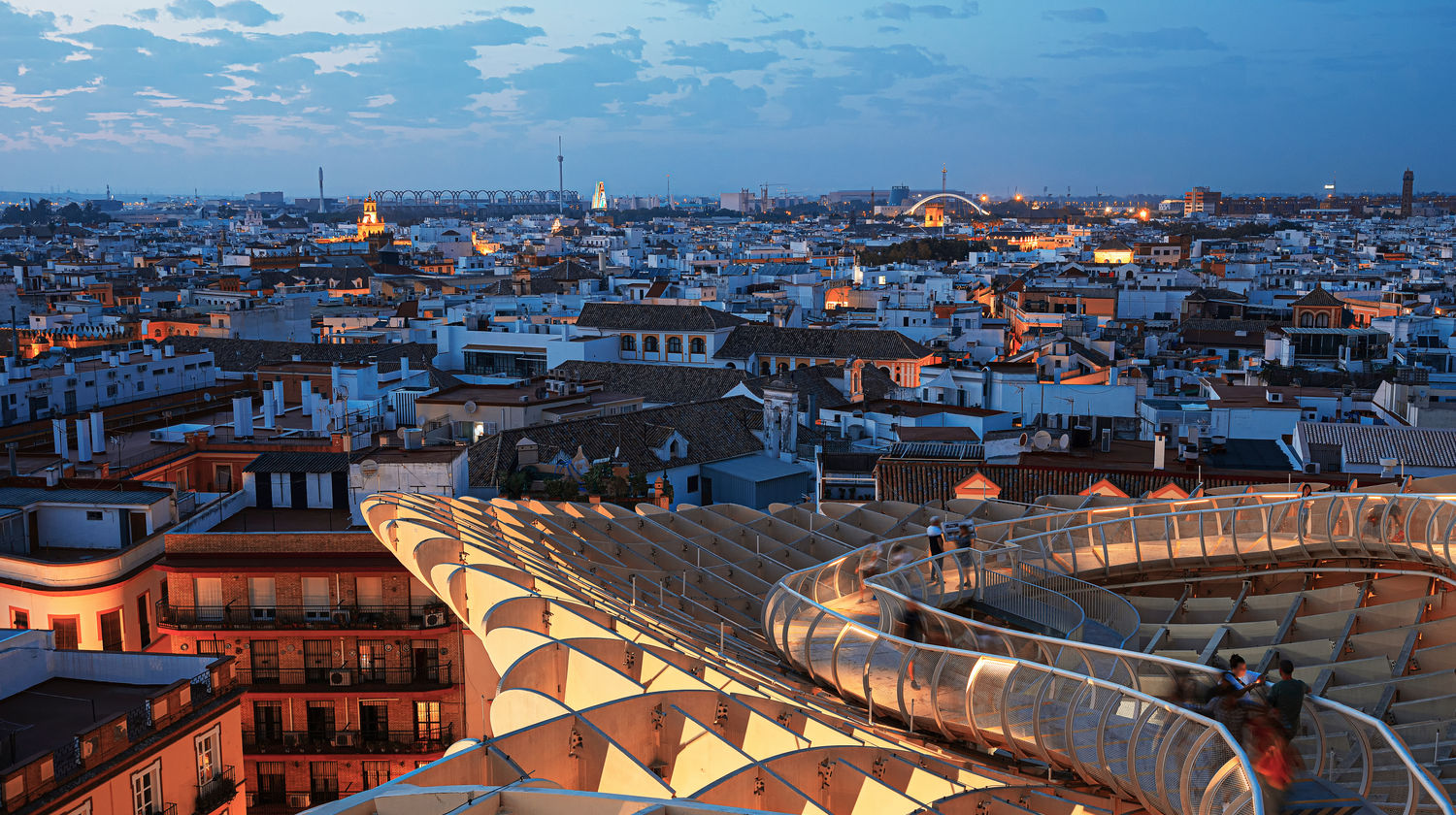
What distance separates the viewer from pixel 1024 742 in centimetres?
810

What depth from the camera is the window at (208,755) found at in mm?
13250

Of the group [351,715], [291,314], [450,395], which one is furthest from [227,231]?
[351,715]

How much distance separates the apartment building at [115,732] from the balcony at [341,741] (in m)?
2.80

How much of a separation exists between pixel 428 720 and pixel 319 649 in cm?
181

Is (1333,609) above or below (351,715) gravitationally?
above

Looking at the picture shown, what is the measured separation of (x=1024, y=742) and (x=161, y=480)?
19.0m

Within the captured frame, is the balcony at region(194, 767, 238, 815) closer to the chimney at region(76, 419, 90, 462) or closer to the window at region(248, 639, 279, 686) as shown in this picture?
the window at region(248, 639, 279, 686)

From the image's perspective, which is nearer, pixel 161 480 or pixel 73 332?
pixel 161 480

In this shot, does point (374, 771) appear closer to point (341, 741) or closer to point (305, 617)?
point (341, 741)

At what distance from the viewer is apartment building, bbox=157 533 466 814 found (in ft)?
55.6

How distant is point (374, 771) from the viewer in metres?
16.9

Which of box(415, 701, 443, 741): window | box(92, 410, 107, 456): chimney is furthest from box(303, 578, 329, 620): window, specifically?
box(92, 410, 107, 456): chimney

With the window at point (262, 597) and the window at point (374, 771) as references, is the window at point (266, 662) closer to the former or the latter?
the window at point (262, 597)

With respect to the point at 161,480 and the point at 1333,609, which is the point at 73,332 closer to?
the point at 161,480
